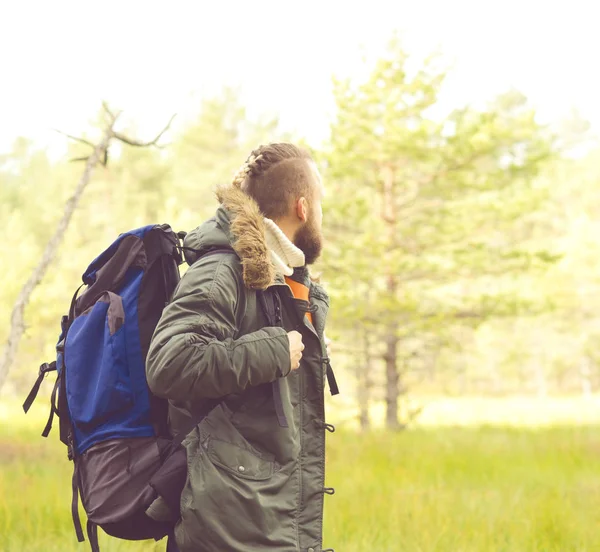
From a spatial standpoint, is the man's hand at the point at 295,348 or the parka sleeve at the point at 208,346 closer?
the parka sleeve at the point at 208,346

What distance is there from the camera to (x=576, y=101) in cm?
5750

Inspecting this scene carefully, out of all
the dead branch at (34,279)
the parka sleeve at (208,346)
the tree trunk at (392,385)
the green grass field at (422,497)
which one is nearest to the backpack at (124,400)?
the parka sleeve at (208,346)

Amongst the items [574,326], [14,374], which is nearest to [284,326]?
[14,374]

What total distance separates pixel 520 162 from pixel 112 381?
1035cm

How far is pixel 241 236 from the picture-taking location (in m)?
2.09

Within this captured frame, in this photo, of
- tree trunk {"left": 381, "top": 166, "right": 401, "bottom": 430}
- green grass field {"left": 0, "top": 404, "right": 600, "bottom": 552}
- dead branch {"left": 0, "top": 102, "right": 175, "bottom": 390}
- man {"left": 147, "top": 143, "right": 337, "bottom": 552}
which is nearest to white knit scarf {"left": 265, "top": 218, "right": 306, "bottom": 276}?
man {"left": 147, "top": 143, "right": 337, "bottom": 552}

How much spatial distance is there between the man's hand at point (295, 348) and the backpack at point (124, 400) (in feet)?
0.83

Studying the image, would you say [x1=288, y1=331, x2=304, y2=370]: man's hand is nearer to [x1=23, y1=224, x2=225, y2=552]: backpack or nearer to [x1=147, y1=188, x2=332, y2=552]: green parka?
[x1=147, y1=188, x2=332, y2=552]: green parka

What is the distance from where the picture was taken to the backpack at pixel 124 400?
2068 millimetres

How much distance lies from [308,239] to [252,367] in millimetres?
504

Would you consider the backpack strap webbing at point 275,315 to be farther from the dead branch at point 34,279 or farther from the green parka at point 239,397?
the dead branch at point 34,279

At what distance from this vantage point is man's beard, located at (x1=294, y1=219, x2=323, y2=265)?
2.32m

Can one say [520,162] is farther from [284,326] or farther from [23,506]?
[284,326]

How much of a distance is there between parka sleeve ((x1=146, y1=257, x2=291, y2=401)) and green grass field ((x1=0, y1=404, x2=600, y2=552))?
8.09ft
